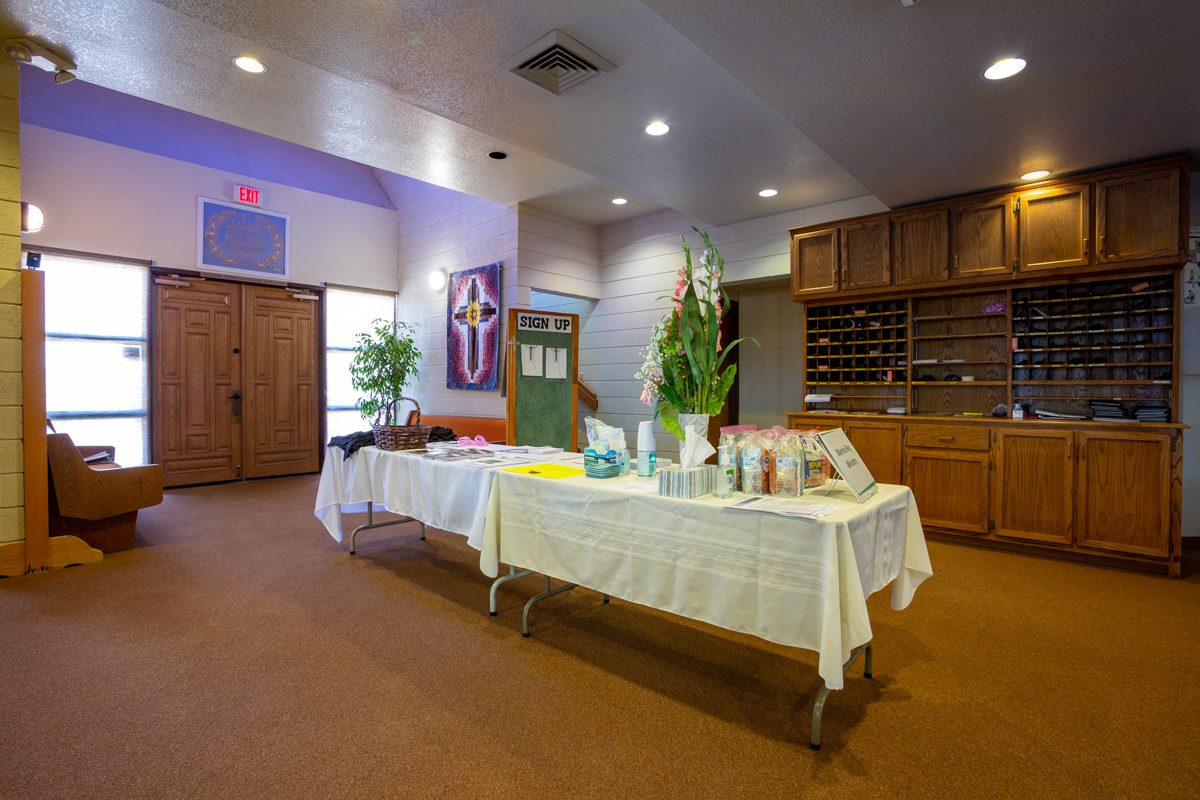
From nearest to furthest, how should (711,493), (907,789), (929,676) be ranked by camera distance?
1. (907,789)
2. (711,493)
3. (929,676)

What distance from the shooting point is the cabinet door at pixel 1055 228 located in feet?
13.6

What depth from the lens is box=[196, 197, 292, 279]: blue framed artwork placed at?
6664 millimetres

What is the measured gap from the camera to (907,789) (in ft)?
5.59

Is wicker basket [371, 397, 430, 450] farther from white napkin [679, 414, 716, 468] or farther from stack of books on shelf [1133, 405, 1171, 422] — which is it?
stack of books on shelf [1133, 405, 1171, 422]

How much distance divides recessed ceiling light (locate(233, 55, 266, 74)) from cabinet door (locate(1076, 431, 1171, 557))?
19.8 ft

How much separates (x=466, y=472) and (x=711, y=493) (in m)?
1.33

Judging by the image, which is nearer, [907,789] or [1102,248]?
[907,789]

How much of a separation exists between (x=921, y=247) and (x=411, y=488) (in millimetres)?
4425

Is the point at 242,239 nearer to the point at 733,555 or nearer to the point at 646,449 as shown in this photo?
the point at 646,449

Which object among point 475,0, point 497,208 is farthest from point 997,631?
point 497,208

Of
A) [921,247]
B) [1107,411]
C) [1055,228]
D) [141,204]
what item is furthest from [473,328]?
[1107,411]

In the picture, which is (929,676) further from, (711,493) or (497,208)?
(497,208)

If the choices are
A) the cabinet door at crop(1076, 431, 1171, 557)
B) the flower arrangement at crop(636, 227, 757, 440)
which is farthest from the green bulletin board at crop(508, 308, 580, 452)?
the cabinet door at crop(1076, 431, 1171, 557)

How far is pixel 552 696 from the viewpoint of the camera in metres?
2.21
